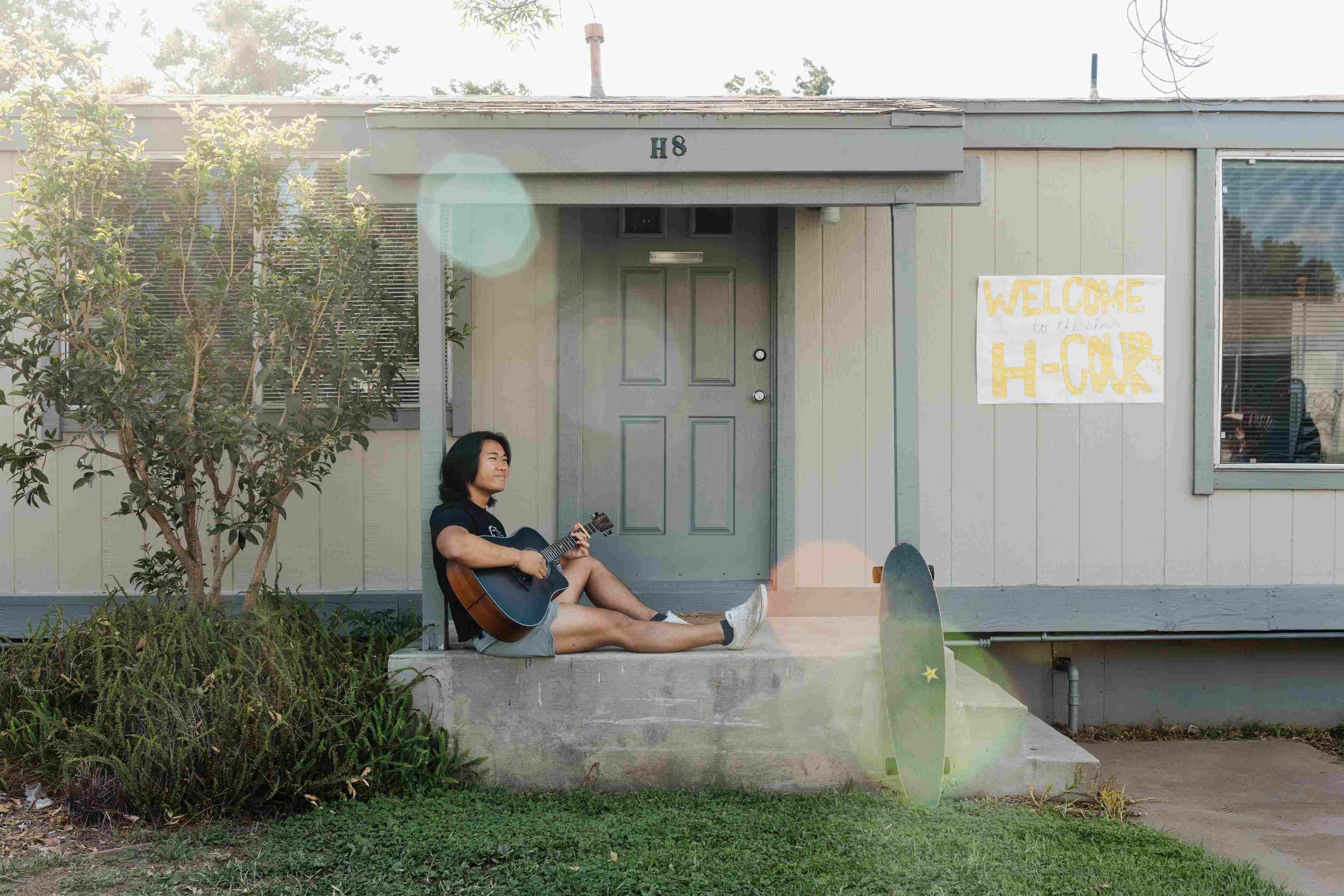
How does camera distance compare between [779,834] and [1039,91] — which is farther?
[1039,91]

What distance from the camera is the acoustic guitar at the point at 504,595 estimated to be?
14.1ft

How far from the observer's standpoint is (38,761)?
4375 mm

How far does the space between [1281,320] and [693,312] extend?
121 inches

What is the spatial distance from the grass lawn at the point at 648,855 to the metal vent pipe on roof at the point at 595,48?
3995 millimetres

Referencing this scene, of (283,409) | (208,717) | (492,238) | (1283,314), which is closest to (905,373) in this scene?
(492,238)

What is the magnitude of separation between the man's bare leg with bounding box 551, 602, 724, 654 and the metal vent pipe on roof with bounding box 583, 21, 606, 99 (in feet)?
10.5

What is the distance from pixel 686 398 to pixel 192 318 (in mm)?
2410

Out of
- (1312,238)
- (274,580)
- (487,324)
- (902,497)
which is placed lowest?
(274,580)

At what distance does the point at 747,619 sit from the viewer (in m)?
4.56

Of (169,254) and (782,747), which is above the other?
(169,254)

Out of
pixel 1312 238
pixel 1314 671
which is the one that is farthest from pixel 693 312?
pixel 1314 671

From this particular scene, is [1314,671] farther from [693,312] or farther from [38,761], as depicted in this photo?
[38,761]

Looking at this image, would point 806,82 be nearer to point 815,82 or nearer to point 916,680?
point 815,82

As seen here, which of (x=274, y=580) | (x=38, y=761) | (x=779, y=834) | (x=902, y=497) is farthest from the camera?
(x=274, y=580)
